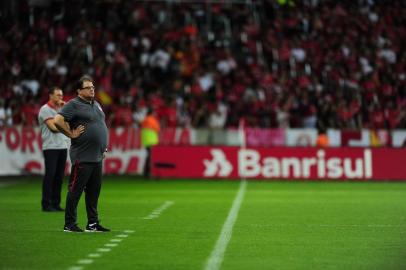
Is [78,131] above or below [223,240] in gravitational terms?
above

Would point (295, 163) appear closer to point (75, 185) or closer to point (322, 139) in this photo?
point (322, 139)

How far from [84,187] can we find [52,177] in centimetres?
399

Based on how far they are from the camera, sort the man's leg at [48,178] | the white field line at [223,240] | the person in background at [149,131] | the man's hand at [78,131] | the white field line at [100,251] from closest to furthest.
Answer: the white field line at [100,251] → the white field line at [223,240] → the man's hand at [78,131] → the man's leg at [48,178] → the person in background at [149,131]

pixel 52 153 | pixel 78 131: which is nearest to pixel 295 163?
pixel 52 153

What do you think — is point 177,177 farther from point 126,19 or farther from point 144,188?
point 126,19

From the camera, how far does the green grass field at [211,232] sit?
10.0 m

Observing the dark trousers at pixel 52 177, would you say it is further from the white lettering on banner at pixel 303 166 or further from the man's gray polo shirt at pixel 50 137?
the white lettering on banner at pixel 303 166

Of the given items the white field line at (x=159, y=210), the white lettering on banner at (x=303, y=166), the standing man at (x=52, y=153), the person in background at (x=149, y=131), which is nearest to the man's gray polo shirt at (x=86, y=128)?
the white field line at (x=159, y=210)

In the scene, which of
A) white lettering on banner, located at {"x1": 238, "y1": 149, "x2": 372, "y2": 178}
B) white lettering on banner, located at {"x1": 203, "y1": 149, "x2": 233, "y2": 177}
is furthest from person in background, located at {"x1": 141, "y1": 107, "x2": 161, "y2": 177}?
white lettering on banner, located at {"x1": 238, "y1": 149, "x2": 372, "y2": 178}

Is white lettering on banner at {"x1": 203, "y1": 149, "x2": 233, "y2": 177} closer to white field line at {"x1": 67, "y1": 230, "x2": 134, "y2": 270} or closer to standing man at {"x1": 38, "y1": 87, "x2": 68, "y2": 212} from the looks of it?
standing man at {"x1": 38, "y1": 87, "x2": 68, "y2": 212}

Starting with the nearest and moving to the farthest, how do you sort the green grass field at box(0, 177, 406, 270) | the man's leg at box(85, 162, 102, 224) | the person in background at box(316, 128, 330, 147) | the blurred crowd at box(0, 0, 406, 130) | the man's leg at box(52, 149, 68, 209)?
the green grass field at box(0, 177, 406, 270) → the man's leg at box(85, 162, 102, 224) → the man's leg at box(52, 149, 68, 209) → the person in background at box(316, 128, 330, 147) → the blurred crowd at box(0, 0, 406, 130)

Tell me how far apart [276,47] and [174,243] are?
81.0ft

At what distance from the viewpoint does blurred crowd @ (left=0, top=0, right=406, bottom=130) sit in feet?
104

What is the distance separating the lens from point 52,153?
1706 cm
